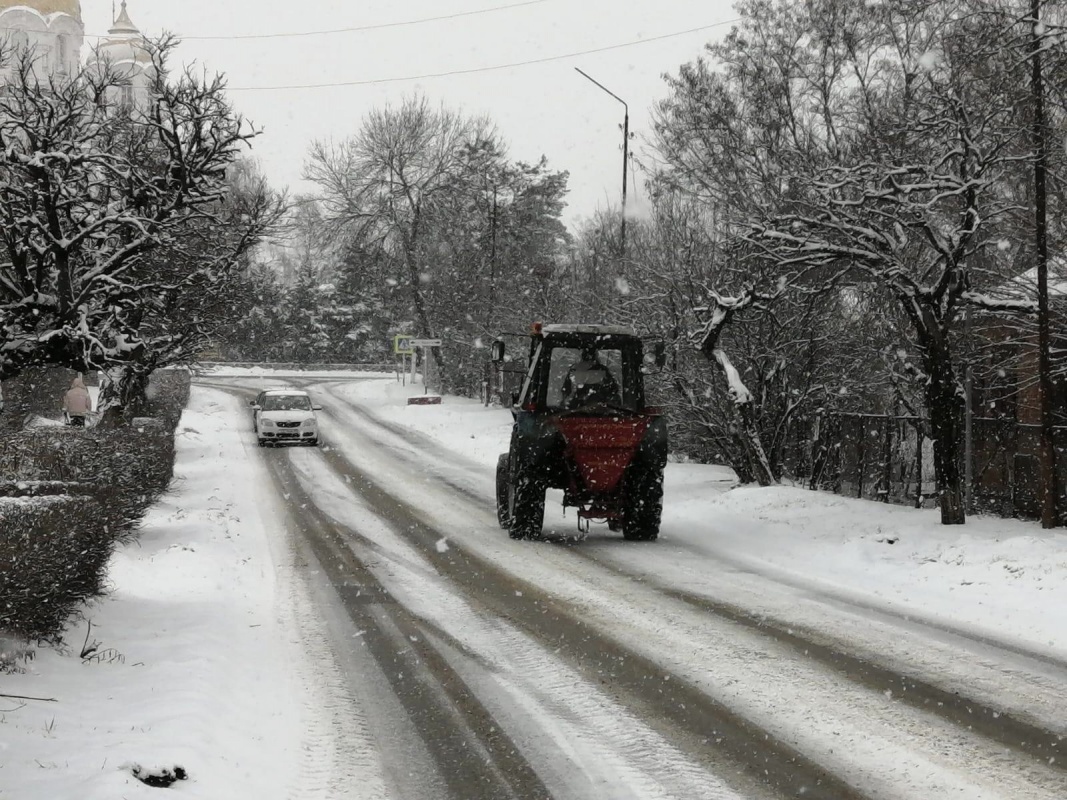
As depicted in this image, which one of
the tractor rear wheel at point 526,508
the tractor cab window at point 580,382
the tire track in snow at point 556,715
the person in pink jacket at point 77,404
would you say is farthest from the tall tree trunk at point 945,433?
the person in pink jacket at point 77,404

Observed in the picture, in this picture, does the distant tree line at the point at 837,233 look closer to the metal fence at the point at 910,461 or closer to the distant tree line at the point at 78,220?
the metal fence at the point at 910,461

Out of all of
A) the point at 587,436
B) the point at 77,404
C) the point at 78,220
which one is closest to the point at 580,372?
the point at 587,436

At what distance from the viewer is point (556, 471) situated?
1427cm

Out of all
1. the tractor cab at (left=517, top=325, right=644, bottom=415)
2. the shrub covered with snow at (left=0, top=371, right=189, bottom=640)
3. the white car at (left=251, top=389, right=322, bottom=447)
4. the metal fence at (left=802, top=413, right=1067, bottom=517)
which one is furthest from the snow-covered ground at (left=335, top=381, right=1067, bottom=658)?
the white car at (left=251, top=389, right=322, bottom=447)

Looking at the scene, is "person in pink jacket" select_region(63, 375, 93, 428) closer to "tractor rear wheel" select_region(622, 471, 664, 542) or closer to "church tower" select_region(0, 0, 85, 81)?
"tractor rear wheel" select_region(622, 471, 664, 542)

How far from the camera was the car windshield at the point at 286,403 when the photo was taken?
30.3 metres

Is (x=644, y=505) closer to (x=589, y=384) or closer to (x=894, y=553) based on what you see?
(x=589, y=384)

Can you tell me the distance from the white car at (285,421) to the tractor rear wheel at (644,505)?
16859 mm

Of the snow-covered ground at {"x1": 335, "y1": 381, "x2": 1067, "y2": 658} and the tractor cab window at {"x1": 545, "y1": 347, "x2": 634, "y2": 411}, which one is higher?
the tractor cab window at {"x1": 545, "y1": 347, "x2": 634, "y2": 411}

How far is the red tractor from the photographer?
13938 mm

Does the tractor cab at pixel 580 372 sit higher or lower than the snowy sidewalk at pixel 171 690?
higher

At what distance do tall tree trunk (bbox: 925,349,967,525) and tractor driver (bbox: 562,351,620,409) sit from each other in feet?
13.2

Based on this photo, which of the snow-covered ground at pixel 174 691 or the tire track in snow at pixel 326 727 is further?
the tire track in snow at pixel 326 727

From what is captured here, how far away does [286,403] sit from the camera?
100 feet
